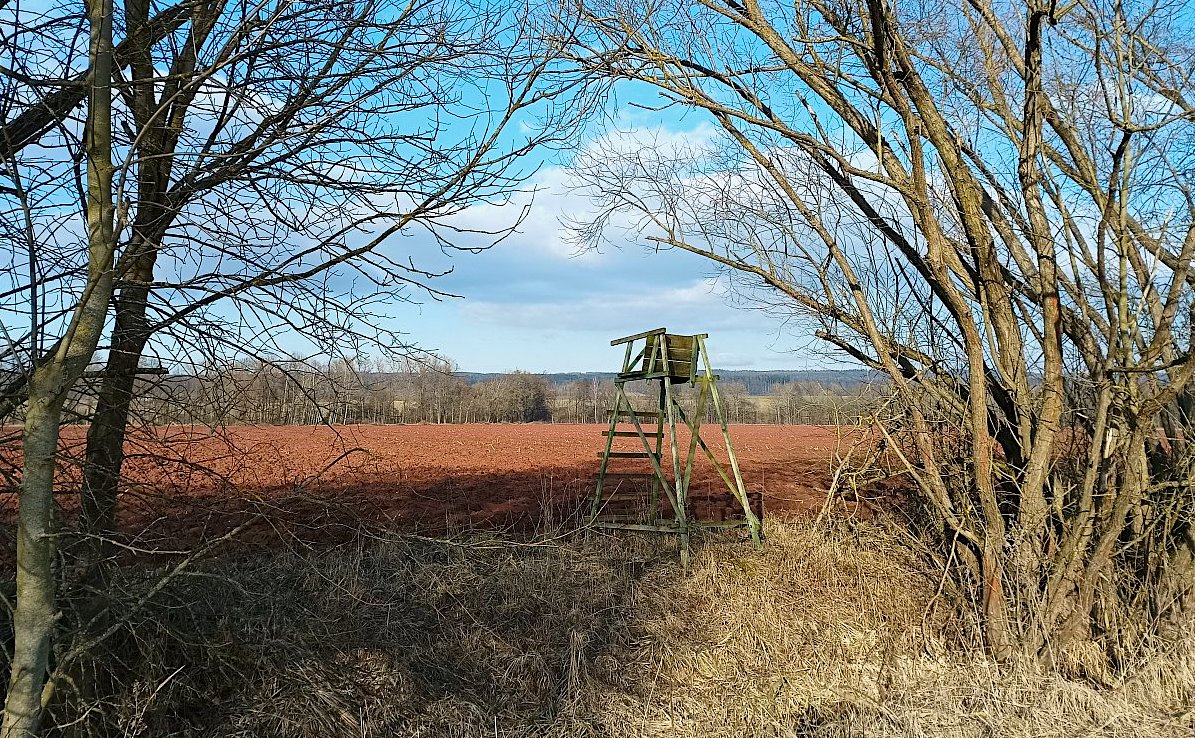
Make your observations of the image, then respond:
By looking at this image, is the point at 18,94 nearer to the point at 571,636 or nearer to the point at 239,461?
the point at 239,461

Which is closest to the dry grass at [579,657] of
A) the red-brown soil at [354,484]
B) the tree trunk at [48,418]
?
the red-brown soil at [354,484]

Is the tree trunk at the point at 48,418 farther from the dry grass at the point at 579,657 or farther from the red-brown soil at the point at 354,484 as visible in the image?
the dry grass at the point at 579,657

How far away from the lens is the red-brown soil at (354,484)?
409 cm

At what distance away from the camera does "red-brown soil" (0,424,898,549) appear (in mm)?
4094

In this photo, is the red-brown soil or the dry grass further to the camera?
the dry grass

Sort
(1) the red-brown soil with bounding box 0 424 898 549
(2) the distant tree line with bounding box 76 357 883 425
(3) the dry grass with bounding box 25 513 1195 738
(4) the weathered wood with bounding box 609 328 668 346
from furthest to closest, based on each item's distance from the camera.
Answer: (4) the weathered wood with bounding box 609 328 668 346
(3) the dry grass with bounding box 25 513 1195 738
(1) the red-brown soil with bounding box 0 424 898 549
(2) the distant tree line with bounding box 76 357 883 425

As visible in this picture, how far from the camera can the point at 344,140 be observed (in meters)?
3.53

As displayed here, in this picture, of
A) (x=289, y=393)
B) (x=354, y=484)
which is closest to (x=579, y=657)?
(x=289, y=393)

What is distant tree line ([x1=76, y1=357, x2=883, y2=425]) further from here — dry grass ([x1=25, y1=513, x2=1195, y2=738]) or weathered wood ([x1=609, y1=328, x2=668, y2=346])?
weathered wood ([x1=609, y1=328, x2=668, y2=346])

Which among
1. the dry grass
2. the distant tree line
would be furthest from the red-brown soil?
the dry grass

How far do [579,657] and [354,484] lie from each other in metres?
4.27

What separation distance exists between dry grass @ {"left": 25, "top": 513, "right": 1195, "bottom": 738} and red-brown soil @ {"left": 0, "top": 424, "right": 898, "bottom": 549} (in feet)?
1.62

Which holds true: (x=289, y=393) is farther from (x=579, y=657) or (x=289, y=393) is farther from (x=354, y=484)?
(x=354, y=484)

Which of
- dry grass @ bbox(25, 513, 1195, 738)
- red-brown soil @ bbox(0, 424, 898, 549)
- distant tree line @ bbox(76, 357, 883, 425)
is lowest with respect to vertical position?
dry grass @ bbox(25, 513, 1195, 738)
